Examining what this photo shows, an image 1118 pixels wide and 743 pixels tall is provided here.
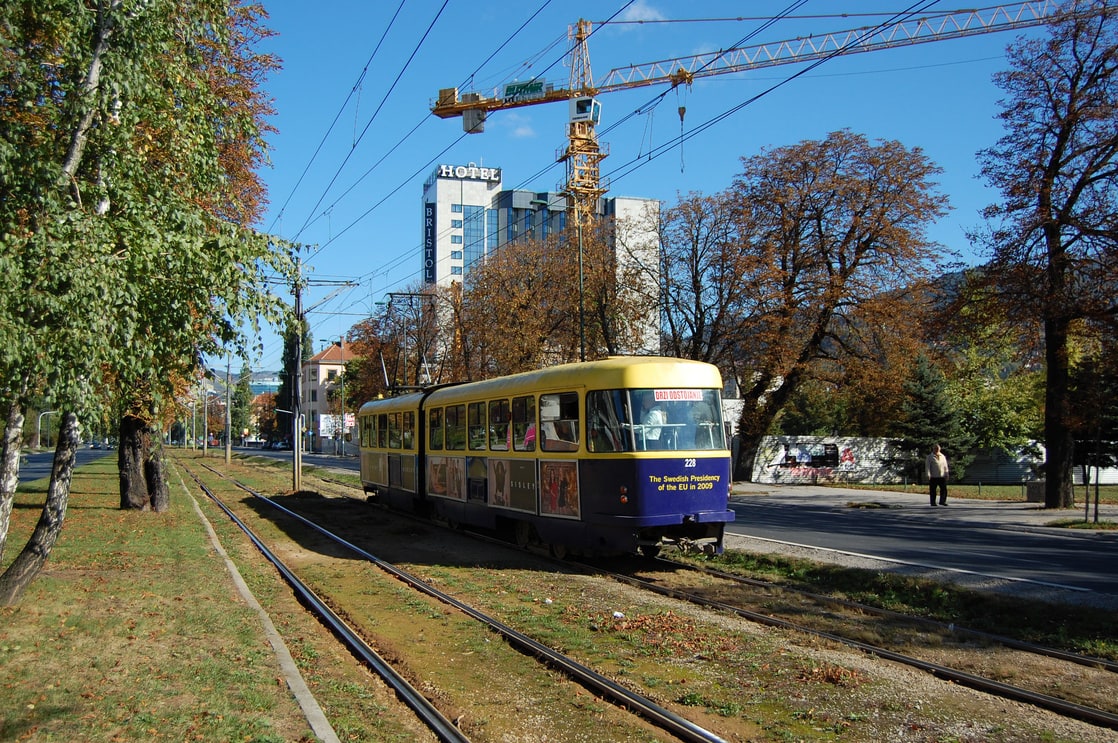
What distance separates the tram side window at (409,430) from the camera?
2061 cm

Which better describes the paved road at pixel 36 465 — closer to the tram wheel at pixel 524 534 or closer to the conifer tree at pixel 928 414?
the tram wheel at pixel 524 534

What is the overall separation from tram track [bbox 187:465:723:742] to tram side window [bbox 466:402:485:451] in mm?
3250

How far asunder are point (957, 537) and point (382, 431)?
14.7 metres

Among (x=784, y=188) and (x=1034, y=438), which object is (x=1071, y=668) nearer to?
(x=784, y=188)

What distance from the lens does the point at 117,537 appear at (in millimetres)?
16375

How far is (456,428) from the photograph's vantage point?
17.7m

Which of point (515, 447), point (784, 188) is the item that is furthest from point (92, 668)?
point (784, 188)

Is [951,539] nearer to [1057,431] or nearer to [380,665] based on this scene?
[1057,431]

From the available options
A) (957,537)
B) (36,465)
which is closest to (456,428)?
(957,537)

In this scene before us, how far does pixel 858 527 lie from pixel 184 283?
15042 millimetres

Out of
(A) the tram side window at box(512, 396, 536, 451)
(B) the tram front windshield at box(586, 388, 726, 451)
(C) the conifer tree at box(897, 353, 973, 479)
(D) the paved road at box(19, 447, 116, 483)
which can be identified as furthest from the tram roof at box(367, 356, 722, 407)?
(C) the conifer tree at box(897, 353, 973, 479)

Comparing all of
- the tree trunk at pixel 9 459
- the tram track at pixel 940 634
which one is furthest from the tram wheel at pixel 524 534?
the tree trunk at pixel 9 459

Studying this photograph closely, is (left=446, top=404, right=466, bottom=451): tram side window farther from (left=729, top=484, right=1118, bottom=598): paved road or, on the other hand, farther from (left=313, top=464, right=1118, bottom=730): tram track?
(left=729, top=484, right=1118, bottom=598): paved road

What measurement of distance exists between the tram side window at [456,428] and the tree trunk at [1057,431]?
1535cm
